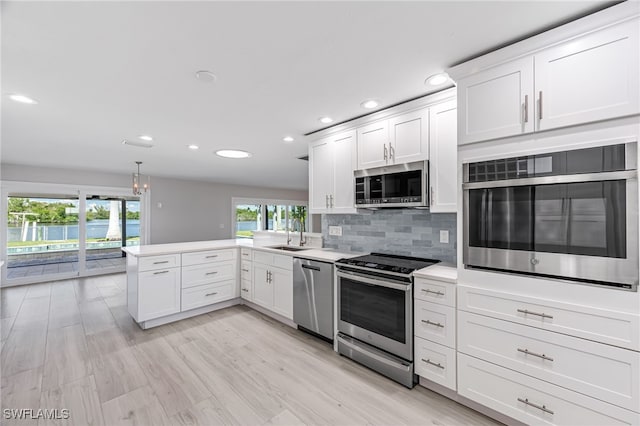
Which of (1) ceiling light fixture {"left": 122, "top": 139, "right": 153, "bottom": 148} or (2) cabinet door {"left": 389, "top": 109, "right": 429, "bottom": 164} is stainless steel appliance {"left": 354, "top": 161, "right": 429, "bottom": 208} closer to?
(2) cabinet door {"left": 389, "top": 109, "right": 429, "bottom": 164}

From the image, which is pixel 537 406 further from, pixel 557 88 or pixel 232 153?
pixel 232 153

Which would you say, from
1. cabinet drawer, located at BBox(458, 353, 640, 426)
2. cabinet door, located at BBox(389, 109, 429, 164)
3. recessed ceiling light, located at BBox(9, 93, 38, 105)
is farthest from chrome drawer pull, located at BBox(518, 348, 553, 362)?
recessed ceiling light, located at BBox(9, 93, 38, 105)

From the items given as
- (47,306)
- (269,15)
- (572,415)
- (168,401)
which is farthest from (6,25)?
(47,306)

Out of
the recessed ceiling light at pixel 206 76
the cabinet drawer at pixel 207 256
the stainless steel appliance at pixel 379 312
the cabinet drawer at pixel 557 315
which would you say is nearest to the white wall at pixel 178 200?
the cabinet drawer at pixel 207 256

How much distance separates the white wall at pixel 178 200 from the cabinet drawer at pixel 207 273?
387 cm

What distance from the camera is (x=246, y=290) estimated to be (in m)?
3.97

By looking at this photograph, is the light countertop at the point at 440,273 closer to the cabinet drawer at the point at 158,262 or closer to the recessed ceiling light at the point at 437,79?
the recessed ceiling light at the point at 437,79

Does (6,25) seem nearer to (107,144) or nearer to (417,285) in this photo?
(107,144)

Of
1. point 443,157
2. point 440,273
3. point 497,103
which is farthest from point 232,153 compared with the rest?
point 497,103

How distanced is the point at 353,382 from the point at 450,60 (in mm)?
2542

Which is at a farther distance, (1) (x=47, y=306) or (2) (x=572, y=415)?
(1) (x=47, y=306)

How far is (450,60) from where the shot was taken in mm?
1799

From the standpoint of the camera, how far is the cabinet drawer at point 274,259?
3.28 metres

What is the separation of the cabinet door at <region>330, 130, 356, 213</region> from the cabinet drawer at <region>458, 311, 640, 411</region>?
1575 mm
